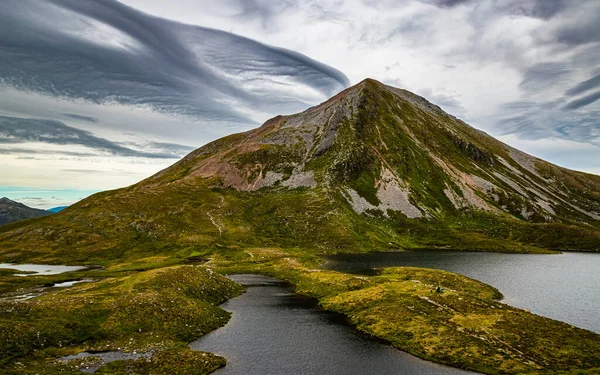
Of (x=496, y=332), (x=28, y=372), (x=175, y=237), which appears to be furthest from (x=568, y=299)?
(x=175, y=237)

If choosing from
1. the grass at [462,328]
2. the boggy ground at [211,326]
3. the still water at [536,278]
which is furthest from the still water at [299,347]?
the still water at [536,278]

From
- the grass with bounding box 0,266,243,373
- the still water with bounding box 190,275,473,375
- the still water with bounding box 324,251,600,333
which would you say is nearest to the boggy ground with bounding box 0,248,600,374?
the grass with bounding box 0,266,243,373

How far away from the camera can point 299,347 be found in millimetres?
54000

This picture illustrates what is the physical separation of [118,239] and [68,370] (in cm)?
16366

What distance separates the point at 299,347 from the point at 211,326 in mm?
18638

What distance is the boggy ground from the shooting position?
149 feet

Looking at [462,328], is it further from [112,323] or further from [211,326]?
[112,323]

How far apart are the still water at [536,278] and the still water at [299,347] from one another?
41824mm

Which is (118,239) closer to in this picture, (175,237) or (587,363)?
(175,237)

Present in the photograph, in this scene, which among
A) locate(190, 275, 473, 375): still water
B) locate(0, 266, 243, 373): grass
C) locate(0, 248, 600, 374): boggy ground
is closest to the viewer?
locate(0, 248, 600, 374): boggy ground

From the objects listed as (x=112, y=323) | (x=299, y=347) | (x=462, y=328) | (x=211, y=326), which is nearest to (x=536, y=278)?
(x=462, y=328)

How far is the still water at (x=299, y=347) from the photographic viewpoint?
153 feet

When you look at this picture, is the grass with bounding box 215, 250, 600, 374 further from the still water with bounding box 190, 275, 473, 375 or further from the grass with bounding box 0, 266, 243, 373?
the grass with bounding box 0, 266, 243, 373

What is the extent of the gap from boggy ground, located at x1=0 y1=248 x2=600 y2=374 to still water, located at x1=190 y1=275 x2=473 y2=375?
284 cm
